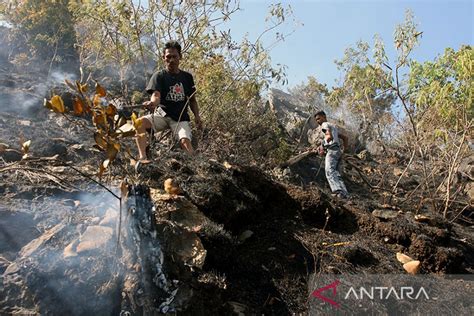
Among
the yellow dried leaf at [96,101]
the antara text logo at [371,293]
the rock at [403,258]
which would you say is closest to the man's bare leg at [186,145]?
the antara text logo at [371,293]

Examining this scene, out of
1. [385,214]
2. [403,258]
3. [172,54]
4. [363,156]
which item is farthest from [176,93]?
[363,156]

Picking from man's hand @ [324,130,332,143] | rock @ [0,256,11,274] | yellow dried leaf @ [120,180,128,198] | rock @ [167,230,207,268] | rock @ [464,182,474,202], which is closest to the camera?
rock @ [0,256,11,274]

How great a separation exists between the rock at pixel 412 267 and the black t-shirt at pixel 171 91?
228 centimetres

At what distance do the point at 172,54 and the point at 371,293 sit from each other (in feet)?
8.69

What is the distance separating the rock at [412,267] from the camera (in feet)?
10.2

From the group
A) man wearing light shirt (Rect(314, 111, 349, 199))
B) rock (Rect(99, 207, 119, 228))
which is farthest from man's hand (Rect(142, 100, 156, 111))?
man wearing light shirt (Rect(314, 111, 349, 199))

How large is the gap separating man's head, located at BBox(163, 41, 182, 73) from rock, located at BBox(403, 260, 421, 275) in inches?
104

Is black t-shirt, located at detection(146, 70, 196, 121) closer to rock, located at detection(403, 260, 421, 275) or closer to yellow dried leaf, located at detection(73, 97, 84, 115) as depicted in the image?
yellow dried leaf, located at detection(73, 97, 84, 115)

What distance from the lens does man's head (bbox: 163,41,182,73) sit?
12.2 ft

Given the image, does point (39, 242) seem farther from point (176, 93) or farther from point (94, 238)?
point (176, 93)

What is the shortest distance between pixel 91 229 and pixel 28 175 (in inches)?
32.0

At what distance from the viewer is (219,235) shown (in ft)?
8.60

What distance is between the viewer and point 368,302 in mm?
2689

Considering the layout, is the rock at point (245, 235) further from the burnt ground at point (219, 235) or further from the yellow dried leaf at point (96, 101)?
the yellow dried leaf at point (96, 101)
